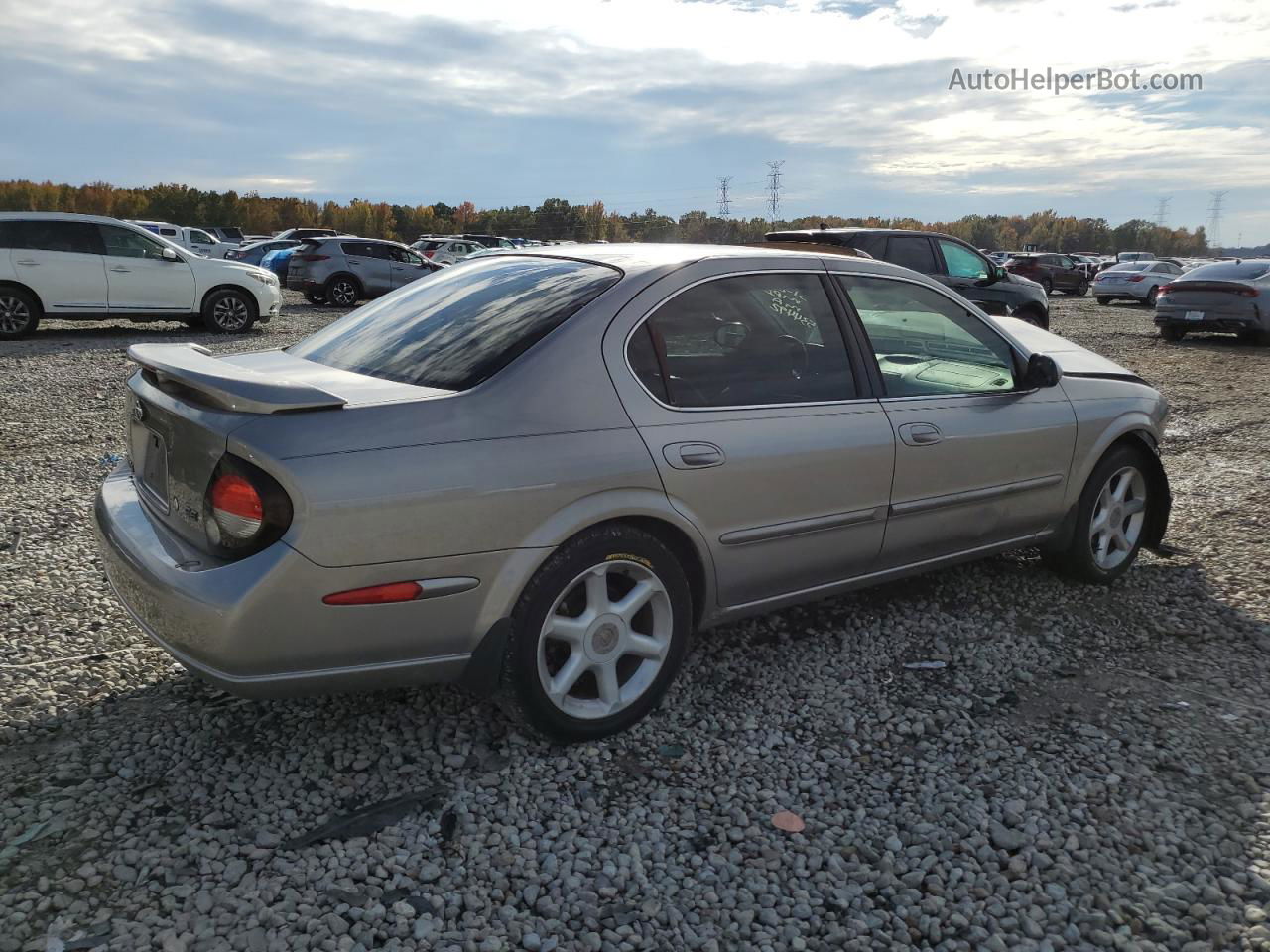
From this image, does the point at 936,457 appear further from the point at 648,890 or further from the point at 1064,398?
the point at 648,890

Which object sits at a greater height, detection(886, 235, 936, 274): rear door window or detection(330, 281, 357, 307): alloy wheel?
detection(886, 235, 936, 274): rear door window

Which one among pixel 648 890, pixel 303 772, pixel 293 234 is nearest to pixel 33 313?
pixel 303 772

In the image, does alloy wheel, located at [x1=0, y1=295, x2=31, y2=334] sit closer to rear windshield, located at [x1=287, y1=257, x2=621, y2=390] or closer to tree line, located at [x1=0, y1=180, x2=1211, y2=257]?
rear windshield, located at [x1=287, y1=257, x2=621, y2=390]

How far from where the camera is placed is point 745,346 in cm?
356

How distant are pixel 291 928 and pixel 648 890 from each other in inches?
35.1

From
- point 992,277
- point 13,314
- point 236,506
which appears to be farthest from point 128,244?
point 236,506

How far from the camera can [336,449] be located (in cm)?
265

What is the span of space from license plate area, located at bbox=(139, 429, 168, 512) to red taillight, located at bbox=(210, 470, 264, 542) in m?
0.41

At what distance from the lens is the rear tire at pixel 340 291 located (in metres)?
19.9

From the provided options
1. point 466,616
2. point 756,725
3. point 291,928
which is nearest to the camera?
point 291,928

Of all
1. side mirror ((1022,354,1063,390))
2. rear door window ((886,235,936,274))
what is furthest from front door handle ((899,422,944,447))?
rear door window ((886,235,936,274))

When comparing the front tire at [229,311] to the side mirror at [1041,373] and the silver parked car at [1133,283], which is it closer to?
the side mirror at [1041,373]

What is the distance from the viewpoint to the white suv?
42.3ft

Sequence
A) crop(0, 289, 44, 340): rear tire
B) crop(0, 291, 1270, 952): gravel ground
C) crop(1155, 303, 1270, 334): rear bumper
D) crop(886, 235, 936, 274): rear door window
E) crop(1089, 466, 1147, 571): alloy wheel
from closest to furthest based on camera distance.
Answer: crop(0, 291, 1270, 952): gravel ground, crop(1089, 466, 1147, 571): alloy wheel, crop(886, 235, 936, 274): rear door window, crop(0, 289, 44, 340): rear tire, crop(1155, 303, 1270, 334): rear bumper
